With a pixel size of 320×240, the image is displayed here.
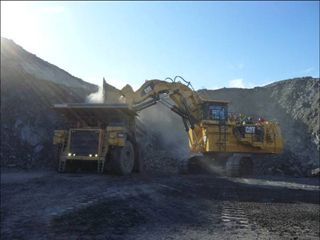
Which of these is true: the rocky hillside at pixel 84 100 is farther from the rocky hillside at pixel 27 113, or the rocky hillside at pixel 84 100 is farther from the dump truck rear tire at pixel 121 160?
the dump truck rear tire at pixel 121 160

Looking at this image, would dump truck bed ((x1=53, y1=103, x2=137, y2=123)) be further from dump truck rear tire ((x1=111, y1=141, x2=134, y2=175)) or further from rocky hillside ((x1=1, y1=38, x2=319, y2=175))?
rocky hillside ((x1=1, y1=38, x2=319, y2=175))

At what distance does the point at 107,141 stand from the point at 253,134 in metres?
7.22

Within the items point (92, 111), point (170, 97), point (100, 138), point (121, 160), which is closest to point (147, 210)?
point (121, 160)

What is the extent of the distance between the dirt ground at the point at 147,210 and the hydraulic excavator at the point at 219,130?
570 cm

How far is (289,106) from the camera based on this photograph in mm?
44844

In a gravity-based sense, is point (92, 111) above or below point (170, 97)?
below

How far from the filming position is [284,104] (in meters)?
45.3

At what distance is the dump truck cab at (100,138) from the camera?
16.0 m

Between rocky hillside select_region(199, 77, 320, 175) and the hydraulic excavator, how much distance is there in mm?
16998

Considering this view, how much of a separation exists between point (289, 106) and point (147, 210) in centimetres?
3744

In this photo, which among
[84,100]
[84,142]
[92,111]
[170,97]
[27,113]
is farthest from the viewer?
[84,100]

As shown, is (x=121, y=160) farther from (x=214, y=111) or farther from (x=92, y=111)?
(x=214, y=111)

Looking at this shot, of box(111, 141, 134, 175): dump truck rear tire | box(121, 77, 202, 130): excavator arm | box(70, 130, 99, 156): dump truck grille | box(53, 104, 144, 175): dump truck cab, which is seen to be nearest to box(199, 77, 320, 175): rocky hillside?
box(121, 77, 202, 130): excavator arm

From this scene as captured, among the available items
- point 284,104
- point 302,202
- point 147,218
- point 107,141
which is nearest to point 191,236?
point 147,218
